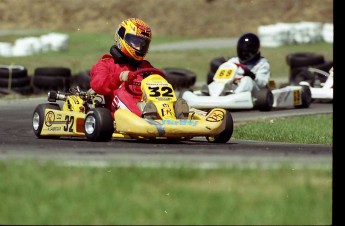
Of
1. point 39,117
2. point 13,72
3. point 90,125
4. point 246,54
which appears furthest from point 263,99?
point 90,125

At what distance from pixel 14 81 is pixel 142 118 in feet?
26.8

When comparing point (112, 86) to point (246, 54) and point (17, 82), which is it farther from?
point (17, 82)

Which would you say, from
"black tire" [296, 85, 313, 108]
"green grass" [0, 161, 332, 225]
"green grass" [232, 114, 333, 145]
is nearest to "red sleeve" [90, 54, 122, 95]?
"green grass" [232, 114, 333, 145]

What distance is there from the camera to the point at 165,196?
6.42 m

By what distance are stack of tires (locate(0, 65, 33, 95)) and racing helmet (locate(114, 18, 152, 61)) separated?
22.4ft

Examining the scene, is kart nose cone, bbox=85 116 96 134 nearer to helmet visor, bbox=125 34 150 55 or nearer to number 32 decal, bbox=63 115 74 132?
number 32 decal, bbox=63 115 74 132

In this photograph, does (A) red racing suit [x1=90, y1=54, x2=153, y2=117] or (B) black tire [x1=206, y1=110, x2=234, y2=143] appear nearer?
(B) black tire [x1=206, y1=110, x2=234, y2=143]

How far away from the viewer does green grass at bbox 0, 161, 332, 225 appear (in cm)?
606

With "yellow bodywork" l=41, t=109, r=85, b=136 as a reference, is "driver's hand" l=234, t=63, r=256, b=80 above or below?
above

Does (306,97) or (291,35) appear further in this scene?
(291,35)

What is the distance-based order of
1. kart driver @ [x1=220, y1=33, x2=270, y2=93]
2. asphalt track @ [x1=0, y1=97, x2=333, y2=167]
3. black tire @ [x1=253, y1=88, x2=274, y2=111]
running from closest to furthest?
asphalt track @ [x1=0, y1=97, x2=333, y2=167], black tire @ [x1=253, y1=88, x2=274, y2=111], kart driver @ [x1=220, y1=33, x2=270, y2=93]

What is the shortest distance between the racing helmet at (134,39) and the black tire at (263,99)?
5.21 metres

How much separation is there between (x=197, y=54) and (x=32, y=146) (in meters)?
18.1

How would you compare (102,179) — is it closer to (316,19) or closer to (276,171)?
(276,171)
